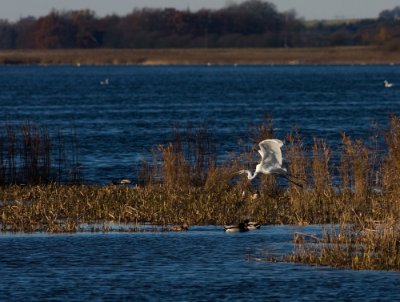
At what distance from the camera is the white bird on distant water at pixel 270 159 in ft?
68.0

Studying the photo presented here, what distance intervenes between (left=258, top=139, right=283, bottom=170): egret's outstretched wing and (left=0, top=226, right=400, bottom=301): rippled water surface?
7.85 feet

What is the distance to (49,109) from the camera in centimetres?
6250

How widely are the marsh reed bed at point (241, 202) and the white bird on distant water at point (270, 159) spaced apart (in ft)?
1.42

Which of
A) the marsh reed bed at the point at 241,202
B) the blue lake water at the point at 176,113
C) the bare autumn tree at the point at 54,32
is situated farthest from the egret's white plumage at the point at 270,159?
the bare autumn tree at the point at 54,32

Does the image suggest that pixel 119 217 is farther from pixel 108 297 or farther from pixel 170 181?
pixel 108 297

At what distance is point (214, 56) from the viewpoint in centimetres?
16275

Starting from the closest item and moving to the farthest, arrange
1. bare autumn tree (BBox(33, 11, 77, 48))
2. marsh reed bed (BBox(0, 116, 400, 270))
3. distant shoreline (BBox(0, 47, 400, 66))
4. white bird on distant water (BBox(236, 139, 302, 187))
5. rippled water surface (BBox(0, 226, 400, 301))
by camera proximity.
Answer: rippled water surface (BBox(0, 226, 400, 301)), marsh reed bed (BBox(0, 116, 400, 270)), white bird on distant water (BBox(236, 139, 302, 187)), distant shoreline (BBox(0, 47, 400, 66)), bare autumn tree (BBox(33, 11, 77, 48))

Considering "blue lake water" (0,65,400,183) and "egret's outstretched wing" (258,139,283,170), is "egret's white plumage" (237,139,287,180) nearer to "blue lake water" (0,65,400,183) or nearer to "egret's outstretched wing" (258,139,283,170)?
"egret's outstretched wing" (258,139,283,170)

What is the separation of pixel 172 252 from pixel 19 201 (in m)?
4.41

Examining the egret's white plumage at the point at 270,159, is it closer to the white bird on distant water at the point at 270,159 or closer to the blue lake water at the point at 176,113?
the white bird on distant water at the point at 270,159

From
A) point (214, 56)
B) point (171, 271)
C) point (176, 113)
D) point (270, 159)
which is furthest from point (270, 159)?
point (214, 56)

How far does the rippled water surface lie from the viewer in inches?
562

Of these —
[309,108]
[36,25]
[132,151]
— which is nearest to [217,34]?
[36,25]

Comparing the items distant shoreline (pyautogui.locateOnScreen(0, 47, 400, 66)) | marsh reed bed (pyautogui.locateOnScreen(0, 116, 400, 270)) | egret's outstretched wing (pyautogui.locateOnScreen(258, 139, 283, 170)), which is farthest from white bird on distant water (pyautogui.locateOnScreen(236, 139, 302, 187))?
distant shoreline (pyautogui.locateOnScreen(0, 47, 400, 66))
